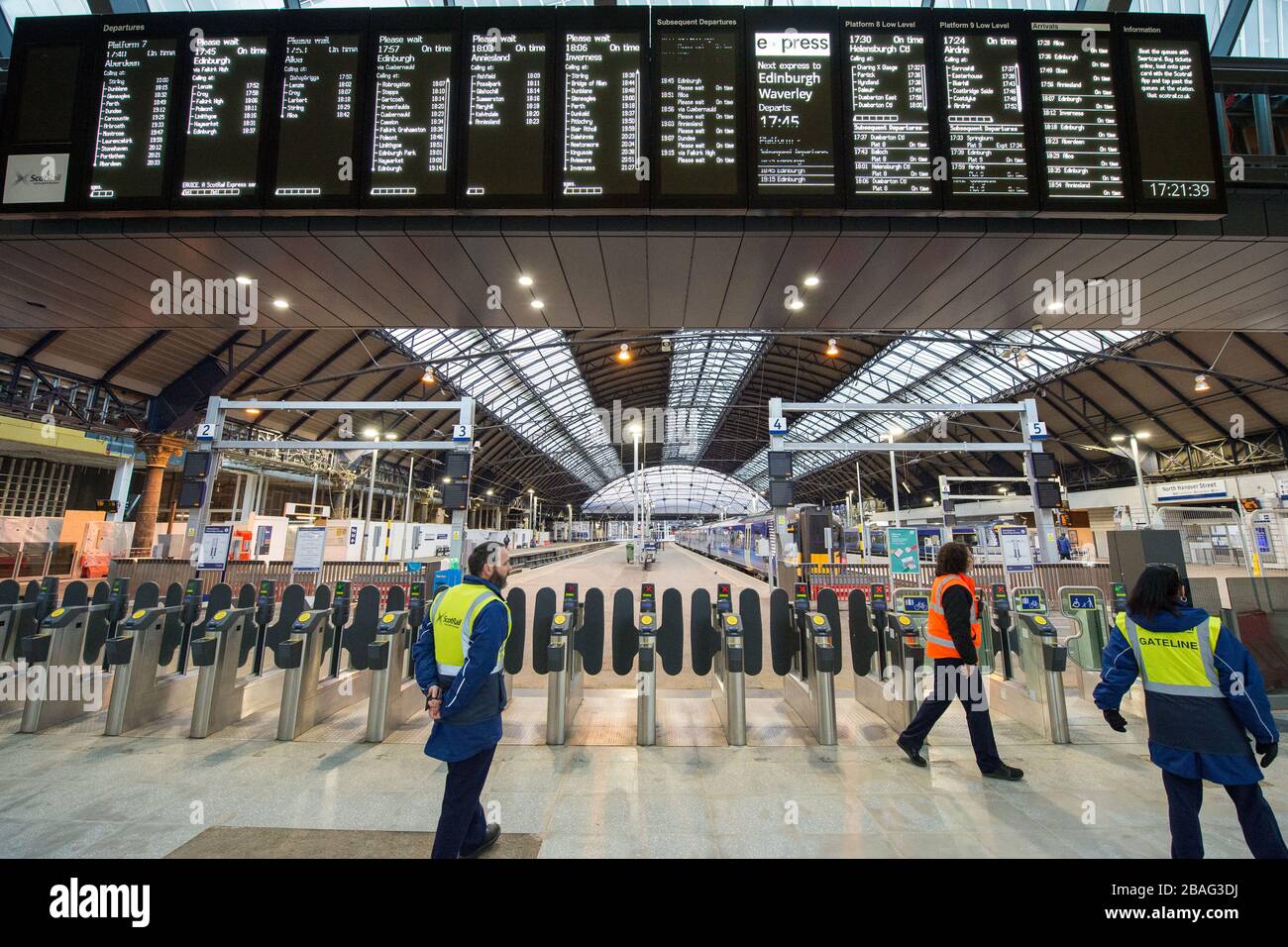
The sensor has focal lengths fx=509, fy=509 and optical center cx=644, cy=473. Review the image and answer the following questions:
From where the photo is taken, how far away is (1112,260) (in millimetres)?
4312

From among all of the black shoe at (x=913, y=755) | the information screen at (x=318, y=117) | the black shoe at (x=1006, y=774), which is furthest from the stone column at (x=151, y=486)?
the black shoe at (x=1006, y=774)

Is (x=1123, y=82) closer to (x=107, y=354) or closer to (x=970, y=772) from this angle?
(x=970, y=772)

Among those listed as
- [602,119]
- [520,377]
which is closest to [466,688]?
[602,119]

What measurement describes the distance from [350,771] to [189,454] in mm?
6322

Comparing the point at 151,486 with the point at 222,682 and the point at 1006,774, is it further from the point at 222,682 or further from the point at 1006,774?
the point at 1006,774

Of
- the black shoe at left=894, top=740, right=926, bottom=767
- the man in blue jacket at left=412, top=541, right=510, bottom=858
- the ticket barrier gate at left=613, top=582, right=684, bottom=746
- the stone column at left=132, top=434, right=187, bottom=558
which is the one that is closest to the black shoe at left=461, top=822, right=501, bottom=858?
the man in blue jacket at left=412, top=541, right=510, bottom=858

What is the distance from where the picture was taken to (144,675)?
15.5 feet

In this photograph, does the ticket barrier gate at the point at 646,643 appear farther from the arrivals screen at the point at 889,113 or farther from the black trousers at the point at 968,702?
the arrivals screen at the point at 889,113

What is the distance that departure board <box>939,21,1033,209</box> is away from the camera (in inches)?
155

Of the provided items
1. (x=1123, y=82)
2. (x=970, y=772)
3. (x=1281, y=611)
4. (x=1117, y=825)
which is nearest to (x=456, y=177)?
(x=1123, y=82)

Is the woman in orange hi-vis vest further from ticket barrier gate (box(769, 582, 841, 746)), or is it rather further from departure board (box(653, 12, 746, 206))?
departure board (box(653, 12, 746, 206))

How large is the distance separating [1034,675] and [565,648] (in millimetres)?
4522

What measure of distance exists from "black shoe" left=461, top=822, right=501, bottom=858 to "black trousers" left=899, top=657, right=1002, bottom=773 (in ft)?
10.1
